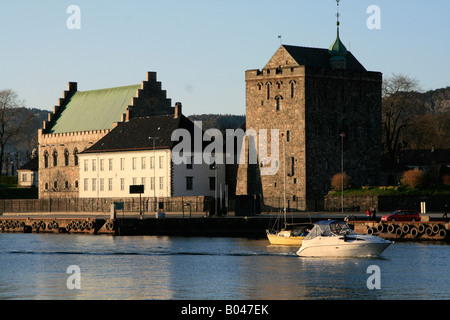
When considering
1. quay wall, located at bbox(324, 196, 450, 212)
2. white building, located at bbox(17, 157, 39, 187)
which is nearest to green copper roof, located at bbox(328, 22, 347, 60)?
quay wall, located at bbox(324, 196, 450, 212)

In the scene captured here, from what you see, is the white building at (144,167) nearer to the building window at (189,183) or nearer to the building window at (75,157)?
the building window at (189,183)

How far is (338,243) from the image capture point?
67750mm

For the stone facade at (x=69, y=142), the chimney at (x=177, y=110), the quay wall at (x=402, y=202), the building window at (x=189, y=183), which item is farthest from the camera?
the stone facade at (x=69, y=142)

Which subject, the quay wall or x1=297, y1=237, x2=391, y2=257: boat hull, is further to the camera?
the quay wall

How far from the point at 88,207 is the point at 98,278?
73776 millimetres

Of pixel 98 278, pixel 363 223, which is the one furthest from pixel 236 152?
pixel 98 278

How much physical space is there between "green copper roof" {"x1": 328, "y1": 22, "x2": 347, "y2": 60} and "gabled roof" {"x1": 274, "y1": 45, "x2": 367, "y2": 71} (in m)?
0.72

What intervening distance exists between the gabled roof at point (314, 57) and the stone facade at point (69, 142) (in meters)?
25.5

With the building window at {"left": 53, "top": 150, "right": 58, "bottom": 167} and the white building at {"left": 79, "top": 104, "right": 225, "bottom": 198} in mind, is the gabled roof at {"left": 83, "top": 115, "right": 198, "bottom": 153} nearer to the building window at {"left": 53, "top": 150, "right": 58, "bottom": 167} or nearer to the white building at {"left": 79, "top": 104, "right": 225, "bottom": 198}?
the white building at {"left": 79, "top": 104, "right": 225, "bottom": 198}

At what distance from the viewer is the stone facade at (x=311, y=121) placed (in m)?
119

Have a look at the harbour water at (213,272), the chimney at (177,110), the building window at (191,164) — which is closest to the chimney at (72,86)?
the chimney at (177,110)

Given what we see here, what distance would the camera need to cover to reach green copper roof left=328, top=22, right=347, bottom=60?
4931 inches
